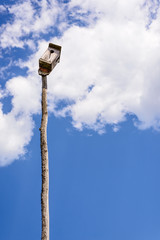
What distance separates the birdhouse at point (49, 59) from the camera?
4.48m

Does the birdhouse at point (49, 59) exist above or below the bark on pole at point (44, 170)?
above

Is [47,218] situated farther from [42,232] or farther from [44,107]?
[44,107]

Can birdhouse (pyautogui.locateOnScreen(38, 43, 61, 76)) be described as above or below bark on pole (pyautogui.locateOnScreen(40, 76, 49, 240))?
above

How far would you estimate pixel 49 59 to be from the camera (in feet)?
15.0

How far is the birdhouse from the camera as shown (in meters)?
4.48

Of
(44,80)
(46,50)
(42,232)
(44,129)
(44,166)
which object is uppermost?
(46,50)

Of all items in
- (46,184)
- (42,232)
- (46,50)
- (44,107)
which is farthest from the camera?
(46,50)

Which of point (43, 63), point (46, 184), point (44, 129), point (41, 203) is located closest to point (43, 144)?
point (44, 129)

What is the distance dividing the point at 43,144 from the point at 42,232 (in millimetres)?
1536

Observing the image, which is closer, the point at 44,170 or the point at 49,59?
the point at 44,170

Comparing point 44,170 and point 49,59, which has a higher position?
point 49,59

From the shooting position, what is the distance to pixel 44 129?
4207 mm

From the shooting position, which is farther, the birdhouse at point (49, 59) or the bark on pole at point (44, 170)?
the birdhouse at point (49, 59)

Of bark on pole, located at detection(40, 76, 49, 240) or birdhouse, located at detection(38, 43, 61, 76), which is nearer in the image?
bark on pole, located at detection(40, 76, 49, 240)
